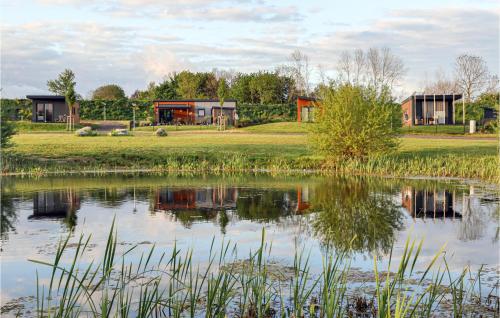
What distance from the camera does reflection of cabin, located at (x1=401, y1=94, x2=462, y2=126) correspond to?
67562 millimetres

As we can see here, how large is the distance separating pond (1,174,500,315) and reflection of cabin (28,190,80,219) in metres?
0.04

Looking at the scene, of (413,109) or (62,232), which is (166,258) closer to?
(62,232)

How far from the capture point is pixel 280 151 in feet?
130

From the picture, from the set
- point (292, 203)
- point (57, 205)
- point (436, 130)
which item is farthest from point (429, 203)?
point (436, 130)

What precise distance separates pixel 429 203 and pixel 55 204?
505 inches

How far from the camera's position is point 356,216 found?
1816cm

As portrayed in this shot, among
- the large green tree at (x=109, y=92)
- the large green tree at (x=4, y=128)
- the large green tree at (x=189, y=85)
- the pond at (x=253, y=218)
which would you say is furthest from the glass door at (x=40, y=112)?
the pond at (x=253, y=218)

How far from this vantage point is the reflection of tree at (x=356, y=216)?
569 inches

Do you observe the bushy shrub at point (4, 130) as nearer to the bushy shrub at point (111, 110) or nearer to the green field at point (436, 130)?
the green field at point (436, 130)

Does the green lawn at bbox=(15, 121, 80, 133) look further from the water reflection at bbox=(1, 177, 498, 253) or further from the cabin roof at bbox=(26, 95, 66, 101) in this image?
the water reflection at bbox=(1, 177, 498, 253)

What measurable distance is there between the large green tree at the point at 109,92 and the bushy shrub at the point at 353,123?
7412 centimetres

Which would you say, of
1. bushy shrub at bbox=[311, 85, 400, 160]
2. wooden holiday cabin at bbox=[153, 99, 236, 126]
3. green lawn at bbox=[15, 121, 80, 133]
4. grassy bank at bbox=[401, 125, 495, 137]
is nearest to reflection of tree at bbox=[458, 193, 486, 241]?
bushy shrub at bbox=[311, 85, 400, 160]

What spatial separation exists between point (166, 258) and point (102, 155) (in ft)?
84.2

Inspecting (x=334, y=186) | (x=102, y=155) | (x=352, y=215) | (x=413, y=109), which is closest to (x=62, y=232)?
(x=352, y=215)
